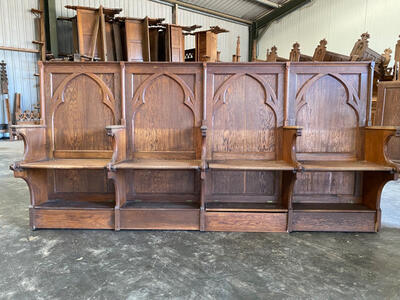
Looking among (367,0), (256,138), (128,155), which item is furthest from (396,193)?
(367,0)

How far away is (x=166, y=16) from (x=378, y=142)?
398 inches

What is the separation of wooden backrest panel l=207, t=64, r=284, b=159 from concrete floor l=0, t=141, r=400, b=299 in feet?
2.56

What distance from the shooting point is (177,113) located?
264cm

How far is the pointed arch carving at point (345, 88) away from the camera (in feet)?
8.34

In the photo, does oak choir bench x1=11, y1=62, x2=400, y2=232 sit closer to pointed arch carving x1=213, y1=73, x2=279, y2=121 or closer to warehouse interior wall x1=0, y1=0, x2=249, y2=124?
pointed arch carving x1=213, y1=73, x2=279, y2=121

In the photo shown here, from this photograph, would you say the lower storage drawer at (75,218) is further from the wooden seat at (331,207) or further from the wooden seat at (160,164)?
the wooden seat at (331,207)

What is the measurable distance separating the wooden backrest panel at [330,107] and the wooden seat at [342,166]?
0.13 meters

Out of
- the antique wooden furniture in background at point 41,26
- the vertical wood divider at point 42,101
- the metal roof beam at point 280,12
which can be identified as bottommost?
the vertical wood divider at point 42,101

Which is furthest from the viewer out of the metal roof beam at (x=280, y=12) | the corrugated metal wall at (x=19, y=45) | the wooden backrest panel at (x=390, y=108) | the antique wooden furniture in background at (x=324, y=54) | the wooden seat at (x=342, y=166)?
the metal roof beam at (x=280, y=12)

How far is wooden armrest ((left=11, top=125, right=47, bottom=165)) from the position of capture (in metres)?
2.33

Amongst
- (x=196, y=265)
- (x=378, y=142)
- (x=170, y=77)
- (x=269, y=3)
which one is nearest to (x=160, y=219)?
(x=196, y=265)

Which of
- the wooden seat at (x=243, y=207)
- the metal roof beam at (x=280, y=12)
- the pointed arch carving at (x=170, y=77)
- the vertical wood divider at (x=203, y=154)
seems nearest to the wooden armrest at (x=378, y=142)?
the wooden seat at (x=243, y=207)

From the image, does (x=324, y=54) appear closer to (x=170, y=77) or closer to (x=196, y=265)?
(x=170, y=77)

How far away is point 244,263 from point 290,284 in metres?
0.34
